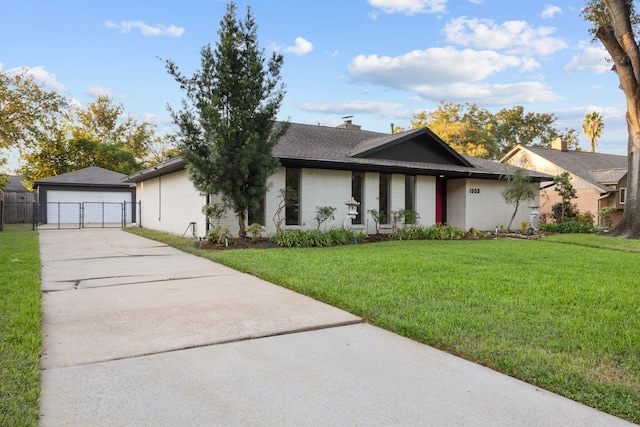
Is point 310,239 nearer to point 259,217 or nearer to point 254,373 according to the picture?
point 259,217

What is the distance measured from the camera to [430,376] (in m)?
2.87

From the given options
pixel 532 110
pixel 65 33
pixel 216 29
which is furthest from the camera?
pixel 532 110

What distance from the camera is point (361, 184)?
45.1ft

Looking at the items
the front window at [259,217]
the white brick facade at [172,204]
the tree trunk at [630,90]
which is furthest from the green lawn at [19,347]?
the tree trunk at [630,90]

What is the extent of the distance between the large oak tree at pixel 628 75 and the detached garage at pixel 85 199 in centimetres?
2306

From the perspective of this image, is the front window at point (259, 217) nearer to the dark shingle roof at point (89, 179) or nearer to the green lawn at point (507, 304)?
the green lawn at point (507, 304)

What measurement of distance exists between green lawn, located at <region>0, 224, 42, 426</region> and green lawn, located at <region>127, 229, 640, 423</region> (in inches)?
110

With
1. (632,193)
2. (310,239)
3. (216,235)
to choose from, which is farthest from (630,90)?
(216,235)

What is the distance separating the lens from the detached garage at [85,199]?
23.2 meters

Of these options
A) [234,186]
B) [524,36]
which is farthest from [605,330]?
[524,36]

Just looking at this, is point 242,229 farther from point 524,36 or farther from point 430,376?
point 524,36

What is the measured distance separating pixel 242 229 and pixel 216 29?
5.14 m

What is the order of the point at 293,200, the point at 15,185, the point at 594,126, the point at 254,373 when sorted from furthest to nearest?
the point at 15,185 → the point at 594,126 → the point at 293,200 → the point at 254,373

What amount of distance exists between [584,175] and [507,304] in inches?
1003
